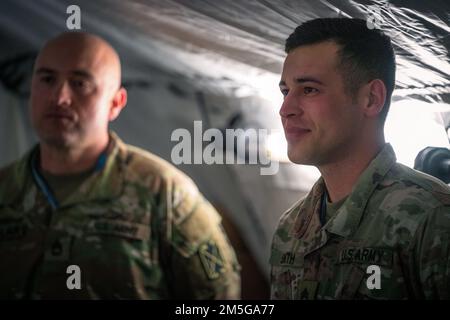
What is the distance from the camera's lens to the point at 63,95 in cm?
137

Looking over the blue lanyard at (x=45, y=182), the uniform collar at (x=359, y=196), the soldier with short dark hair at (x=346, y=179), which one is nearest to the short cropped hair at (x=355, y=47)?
the soldier with short dark hair at (x=346, y=179)

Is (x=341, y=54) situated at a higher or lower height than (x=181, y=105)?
higher

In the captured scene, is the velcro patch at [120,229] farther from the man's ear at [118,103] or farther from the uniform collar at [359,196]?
the uniform collar at [359,196]

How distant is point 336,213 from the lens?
1.36 meters

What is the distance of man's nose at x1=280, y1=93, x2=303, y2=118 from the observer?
1.38 metres

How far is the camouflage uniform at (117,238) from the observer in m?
1.35

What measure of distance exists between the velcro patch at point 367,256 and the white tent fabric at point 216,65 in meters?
0.23

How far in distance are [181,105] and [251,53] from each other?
23cm

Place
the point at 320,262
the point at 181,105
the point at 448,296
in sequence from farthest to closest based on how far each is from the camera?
the point at 181,105
the point at 320,262
the point at 448,296

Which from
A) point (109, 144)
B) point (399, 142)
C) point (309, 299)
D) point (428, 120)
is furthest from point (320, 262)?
point (109, 144)

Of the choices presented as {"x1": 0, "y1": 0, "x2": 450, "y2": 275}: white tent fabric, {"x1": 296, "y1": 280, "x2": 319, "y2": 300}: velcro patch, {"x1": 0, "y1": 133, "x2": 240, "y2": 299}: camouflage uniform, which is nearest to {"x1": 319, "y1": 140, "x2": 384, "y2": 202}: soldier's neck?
{"x1": 0, "y1": 0, "x2": 450, "y2": 275}: white tent fabric

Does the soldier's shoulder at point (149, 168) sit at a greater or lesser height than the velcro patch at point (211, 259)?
greater

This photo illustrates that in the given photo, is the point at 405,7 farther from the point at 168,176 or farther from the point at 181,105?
the point at 168,176
